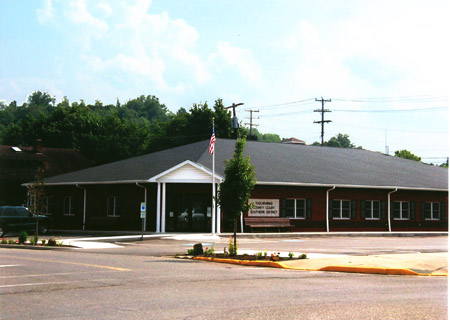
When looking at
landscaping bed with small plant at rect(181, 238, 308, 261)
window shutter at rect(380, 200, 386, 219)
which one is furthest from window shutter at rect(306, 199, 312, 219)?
A: landscaping bed with small plant at rect(181, 238, 308, 261)

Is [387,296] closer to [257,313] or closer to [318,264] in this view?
[257,313]

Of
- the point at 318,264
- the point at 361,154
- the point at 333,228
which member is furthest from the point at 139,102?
the point at 318,264

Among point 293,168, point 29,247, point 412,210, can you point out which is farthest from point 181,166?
point 412,210

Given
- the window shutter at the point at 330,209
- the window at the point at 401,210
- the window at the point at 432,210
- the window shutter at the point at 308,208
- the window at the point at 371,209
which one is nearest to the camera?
the window shutter at the point at 308,208

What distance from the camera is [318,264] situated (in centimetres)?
1648

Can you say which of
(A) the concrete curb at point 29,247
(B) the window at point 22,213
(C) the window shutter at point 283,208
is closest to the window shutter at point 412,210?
(C) the window shutter at point 283,208

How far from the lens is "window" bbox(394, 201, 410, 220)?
4085cm

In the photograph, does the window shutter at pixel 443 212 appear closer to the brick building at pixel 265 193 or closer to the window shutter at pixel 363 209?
the brick building at pixel 265 193

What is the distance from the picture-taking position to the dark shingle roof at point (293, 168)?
3706 centimetres

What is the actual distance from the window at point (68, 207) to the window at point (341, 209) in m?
17.4

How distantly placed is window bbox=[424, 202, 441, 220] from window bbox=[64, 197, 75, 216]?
24.8m

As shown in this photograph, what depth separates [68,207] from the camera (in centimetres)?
3991

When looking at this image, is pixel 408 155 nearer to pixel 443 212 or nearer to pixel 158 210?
pixel 443 212

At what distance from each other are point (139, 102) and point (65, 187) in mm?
121312
